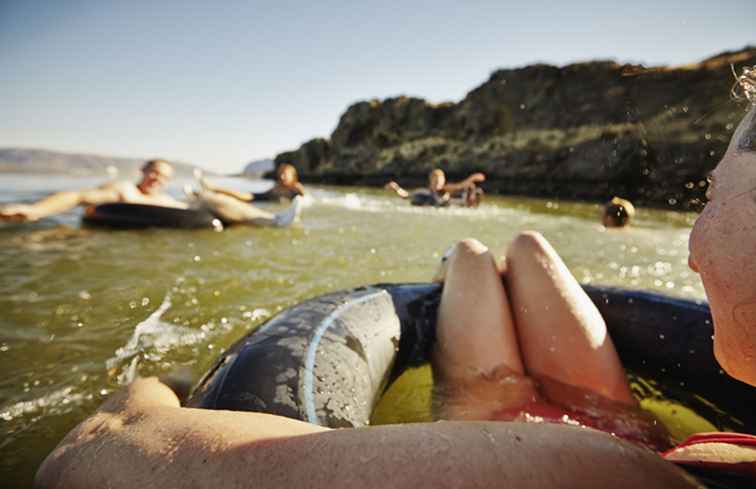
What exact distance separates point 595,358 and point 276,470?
1.54 metres

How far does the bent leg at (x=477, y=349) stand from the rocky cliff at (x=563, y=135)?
1.04 m

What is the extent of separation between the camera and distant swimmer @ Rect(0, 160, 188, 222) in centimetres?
Answer: 475

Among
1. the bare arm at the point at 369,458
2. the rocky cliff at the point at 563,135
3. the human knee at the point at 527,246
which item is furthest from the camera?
the rocky cliff at the point at 563,135

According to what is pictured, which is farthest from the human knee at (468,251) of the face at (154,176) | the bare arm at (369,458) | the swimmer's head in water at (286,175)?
the swimmer's head in water at (286,175)

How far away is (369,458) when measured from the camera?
2.07 feet

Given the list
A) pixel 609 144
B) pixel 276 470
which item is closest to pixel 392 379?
pixel 276 470

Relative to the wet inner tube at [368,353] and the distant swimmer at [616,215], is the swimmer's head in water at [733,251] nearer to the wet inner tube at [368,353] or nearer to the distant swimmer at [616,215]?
the wet inner tube at [368,353]

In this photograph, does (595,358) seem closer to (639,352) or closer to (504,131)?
(639,352)

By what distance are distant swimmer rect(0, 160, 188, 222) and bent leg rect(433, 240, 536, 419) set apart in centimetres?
565

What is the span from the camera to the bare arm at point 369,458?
23.3 inches

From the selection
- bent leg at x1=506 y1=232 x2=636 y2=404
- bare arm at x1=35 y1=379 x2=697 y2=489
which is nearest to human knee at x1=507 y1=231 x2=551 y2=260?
bent leg at x1=506 y1=232 x2=636 y2=404

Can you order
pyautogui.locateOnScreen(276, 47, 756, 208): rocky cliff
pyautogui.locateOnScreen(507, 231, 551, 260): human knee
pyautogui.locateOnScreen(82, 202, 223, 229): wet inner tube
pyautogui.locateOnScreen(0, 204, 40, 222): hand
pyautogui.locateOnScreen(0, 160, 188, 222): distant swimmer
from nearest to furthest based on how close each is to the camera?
pyautogui.locateOnScreen(507, 231, 551, 260): human knee
pyautogui.locateOnScreen(0, 204, 40, 222): hand
pyautogui.locateOnScreen(0, 160, 188, 222): distant swimmer
pyautogui.locateOnScreen(82, 202, 223, 229): wet inner tube
pyautogui.locateOnScreen(276, 47, 756, 208): rocky cliff

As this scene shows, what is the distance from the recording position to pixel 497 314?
1.75 m

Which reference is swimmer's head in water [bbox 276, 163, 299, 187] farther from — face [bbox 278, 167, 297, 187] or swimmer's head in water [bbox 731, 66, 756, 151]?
swimmer's head in water [bbox 731, 66, 756, 151]
